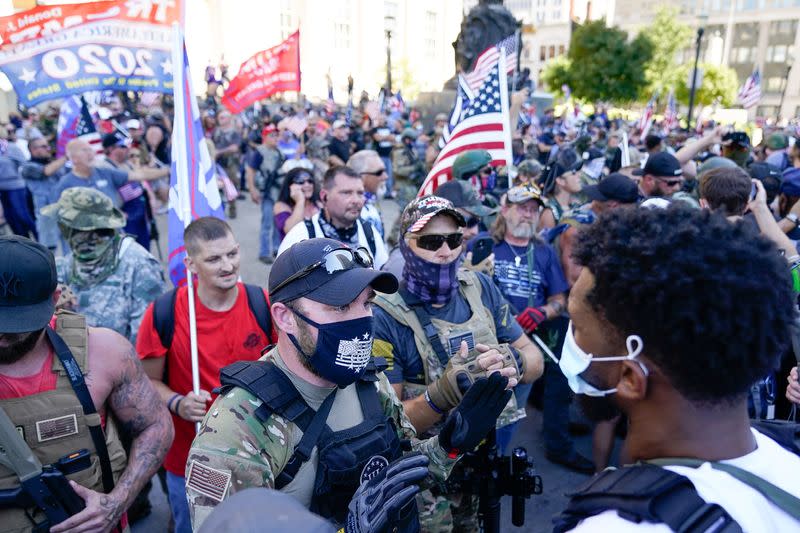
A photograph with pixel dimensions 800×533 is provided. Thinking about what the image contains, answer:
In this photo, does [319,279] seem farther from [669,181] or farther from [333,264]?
[669,181]

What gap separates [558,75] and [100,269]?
45503mm

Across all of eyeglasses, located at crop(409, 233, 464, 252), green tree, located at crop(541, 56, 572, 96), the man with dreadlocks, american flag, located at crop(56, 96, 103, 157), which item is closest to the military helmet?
eyeglasses, located at crop(409, 233, 464, 252)

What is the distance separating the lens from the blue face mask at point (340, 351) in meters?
2.01

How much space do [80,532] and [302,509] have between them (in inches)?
67.3

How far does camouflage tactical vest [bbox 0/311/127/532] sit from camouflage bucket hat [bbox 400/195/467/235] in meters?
1.66

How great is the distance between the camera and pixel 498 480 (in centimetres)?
260

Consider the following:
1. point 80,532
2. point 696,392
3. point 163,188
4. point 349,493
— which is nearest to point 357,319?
point 349,493

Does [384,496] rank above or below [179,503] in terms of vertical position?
above

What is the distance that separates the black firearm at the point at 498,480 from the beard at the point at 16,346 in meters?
1.88

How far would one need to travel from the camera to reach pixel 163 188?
440 inches

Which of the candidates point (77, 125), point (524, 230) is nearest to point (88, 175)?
point (77, 125)

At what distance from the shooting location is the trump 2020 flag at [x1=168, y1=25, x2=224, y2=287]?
3633mm

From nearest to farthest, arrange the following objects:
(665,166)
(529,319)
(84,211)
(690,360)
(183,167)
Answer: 1. (690,360)
2. (183,167)
3. (84,211)
4. (529,319)
5. (665,166)

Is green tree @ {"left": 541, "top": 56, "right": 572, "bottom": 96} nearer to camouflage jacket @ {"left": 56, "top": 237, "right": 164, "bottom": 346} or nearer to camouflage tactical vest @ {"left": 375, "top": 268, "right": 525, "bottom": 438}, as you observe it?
camouflage jacket @ {"left": 56, "top": 237, "right": 164, "bottom": 346}
